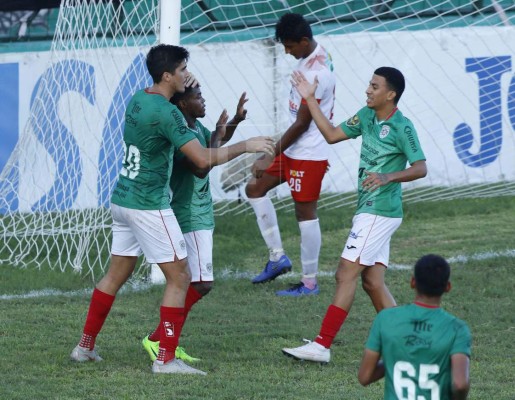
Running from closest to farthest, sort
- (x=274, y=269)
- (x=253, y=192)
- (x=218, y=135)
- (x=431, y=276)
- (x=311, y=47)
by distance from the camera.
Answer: (x=431, y=276)
(x=218, y=135)
(x=311, y=47)
(x=274, y=269)
(x=253, y=192)

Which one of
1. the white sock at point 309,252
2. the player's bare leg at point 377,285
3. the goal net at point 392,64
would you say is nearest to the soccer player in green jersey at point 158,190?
the player's bare leg at point 377,285

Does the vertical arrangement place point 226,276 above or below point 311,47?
below

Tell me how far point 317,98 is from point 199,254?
2107 millimetres

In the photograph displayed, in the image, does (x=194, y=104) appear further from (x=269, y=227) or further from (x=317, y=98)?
(x=269, y=227)

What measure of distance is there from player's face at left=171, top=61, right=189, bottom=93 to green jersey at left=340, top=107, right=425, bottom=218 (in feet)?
3.69

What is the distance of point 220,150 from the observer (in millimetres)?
5844

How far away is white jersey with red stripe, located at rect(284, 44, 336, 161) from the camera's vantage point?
8.09 meters

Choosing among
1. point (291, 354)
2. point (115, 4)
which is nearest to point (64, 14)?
point (115, 4)

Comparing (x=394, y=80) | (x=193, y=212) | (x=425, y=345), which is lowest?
(x=425, y=345)

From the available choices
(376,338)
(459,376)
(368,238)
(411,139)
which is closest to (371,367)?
(376,338)

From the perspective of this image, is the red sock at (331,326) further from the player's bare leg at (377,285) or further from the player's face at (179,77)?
the player's face at (179,77)

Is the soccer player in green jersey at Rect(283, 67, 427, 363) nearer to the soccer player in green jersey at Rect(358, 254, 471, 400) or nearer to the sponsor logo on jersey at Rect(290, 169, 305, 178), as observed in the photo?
the sponsor logo on jersey at Rect(290, 169, 305, 178)

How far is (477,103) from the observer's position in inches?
465

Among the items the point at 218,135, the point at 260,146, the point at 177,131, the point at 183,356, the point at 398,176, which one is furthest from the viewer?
the point at 218,135
